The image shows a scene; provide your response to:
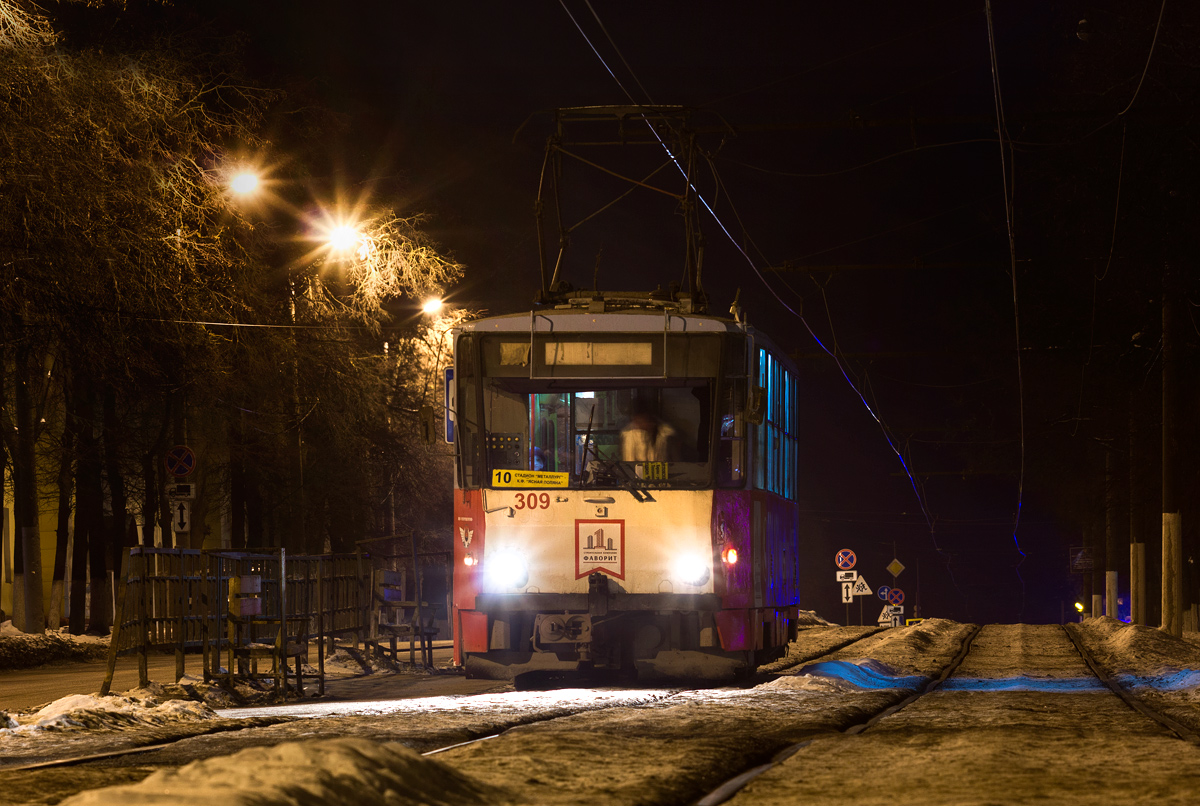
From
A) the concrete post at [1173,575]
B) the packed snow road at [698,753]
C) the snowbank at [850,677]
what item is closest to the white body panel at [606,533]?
the packed snow road at [698,753]

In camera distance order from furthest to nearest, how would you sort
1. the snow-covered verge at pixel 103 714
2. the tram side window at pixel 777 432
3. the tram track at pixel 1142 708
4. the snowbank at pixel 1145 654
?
the snowbank at pixel 1145 654 → the tram side window at pixel 777 432 → the snow-covered verge at pixel 103 714 → the tram track at pixel 1142 708

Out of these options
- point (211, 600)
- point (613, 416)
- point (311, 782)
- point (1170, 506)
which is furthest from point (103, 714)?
point (1170, 506)

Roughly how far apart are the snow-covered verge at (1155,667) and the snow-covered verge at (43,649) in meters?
16.8

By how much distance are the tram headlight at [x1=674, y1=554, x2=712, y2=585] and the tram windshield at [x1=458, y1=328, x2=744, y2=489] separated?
74 centimetres

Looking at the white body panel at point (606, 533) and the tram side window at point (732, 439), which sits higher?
the tram side window at point (732, 439)

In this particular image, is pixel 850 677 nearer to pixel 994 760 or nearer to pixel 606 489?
pixel 606 489

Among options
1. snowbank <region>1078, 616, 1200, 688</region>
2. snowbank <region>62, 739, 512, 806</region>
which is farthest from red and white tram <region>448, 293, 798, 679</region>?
snowbank <region>62, 739, 512, 806</region>

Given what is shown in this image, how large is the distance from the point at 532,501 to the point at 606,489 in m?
0.77

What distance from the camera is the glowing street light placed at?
25959 millimetres

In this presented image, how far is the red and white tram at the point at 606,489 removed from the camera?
1603 centimetres

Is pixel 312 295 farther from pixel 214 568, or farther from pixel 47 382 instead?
pixel 214 568

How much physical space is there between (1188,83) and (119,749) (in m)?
19.7

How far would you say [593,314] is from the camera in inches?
644

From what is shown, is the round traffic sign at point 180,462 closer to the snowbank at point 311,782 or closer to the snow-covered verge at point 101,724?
the snow-covered verge at point 101,724
